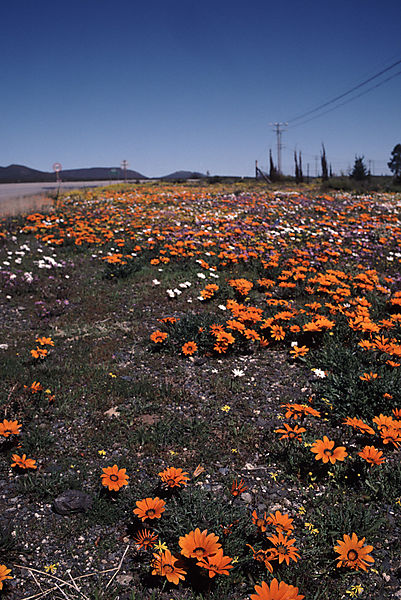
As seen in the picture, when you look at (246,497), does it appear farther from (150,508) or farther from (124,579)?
(124,579)

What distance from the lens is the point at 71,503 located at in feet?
8.70

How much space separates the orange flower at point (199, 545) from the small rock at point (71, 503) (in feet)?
3.11

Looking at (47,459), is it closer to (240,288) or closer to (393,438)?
(393,438)

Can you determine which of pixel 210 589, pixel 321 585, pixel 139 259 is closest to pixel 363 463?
pixel 321 585

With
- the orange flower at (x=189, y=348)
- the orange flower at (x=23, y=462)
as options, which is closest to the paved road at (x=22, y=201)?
the orange flower at (x=189, y=348)

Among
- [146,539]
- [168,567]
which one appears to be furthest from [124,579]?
[168,567]

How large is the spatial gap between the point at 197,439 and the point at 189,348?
4.37 ft

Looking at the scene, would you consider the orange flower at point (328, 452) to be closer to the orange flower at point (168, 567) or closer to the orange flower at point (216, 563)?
the orange flower at point (216, 563)

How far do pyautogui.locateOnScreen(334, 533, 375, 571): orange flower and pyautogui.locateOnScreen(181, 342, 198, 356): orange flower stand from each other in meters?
2.57

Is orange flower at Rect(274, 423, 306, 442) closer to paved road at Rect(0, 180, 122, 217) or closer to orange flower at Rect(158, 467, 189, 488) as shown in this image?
orange flower at Rect(158, 467, 189, 488)

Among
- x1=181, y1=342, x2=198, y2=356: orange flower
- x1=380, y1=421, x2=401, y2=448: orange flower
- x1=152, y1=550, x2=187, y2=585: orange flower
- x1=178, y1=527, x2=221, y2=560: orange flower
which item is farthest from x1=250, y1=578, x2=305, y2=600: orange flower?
x1=181, y1=342, x2=198, y2=356: orange flower

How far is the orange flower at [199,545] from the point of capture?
2.01 metres

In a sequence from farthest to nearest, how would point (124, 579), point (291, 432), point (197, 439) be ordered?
point (197, 439), point (291, 432), point (124, 579)

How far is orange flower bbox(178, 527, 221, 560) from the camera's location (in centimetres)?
201
